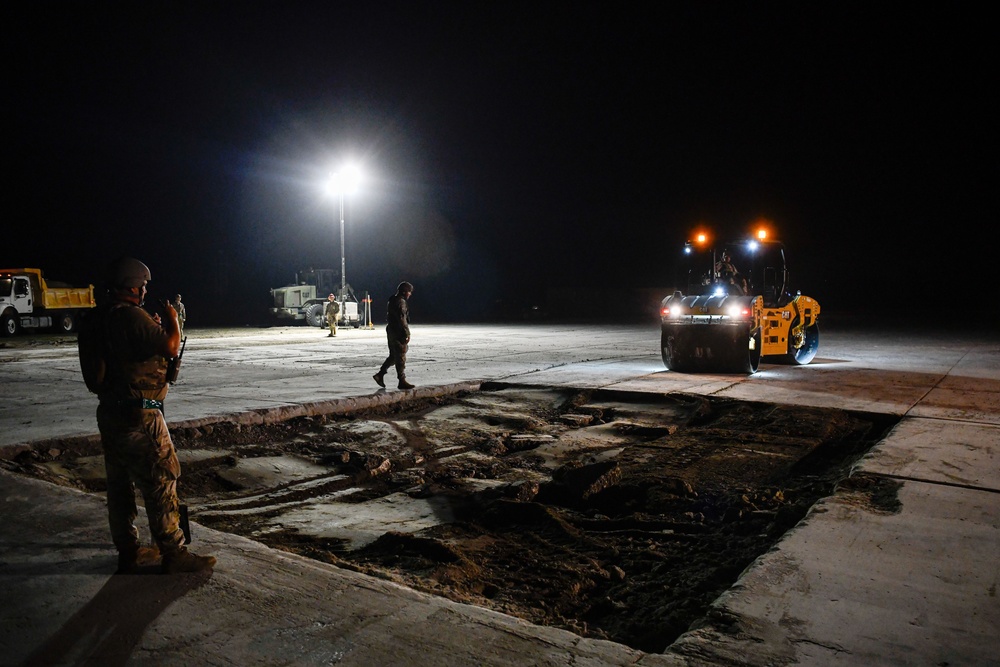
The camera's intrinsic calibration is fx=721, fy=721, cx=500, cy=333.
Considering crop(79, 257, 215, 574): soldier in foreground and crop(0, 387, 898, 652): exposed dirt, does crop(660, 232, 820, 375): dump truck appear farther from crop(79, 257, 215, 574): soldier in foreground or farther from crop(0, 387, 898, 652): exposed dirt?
crop(79, 257, 215, 574): soldier in foreground

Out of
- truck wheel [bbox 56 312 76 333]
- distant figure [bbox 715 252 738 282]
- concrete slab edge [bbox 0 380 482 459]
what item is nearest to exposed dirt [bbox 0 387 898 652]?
concrete slab edge [bbox 0 380 482 459]

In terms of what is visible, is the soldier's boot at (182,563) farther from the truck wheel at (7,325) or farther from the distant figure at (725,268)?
the truck wheel at (7,325)

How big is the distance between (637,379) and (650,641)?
8.81 metres

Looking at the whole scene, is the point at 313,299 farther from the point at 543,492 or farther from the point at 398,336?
the point at 543,492

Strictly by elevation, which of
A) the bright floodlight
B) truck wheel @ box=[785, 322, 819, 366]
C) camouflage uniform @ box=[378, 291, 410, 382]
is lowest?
truck wheel @ box=[785, 322, 819, 366]

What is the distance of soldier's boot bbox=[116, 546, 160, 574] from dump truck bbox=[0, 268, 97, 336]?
26400mm

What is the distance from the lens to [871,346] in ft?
63.6

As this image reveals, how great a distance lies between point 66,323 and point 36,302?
1.32m

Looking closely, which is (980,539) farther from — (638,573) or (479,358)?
(479,358)

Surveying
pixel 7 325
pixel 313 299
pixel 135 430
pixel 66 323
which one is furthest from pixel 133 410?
pixel 313 299

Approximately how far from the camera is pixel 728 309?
41.4ft

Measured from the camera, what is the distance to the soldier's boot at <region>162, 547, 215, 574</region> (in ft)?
12.2

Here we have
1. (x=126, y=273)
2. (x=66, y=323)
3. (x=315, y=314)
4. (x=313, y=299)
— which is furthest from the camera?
(x=313, y=299)

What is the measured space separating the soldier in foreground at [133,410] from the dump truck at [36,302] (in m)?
26.4
